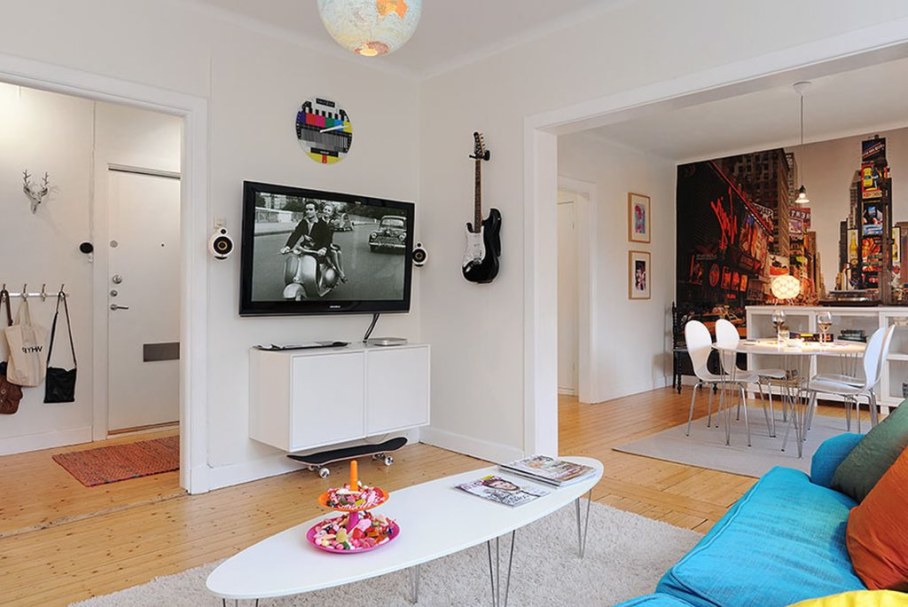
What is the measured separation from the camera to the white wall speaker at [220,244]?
11.2ft

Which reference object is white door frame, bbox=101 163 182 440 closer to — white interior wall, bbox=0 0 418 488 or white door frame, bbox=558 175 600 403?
white interior wall, bbox=0 0 418 488

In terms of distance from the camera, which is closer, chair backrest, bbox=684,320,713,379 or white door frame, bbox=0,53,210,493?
white door frame, bbox=0,53,210,493

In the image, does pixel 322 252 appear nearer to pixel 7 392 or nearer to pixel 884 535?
pixel 7 392

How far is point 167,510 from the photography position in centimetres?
316

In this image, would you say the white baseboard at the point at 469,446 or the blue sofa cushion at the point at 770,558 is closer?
the blue sofa cushion at the point at 770,558

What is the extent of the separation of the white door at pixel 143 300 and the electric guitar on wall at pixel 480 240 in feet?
8.15

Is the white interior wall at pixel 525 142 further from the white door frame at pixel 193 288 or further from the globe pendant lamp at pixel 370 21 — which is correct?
the globe pendant lamp at pixel 370 21

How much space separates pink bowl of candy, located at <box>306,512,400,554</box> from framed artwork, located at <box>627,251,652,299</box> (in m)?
5.26

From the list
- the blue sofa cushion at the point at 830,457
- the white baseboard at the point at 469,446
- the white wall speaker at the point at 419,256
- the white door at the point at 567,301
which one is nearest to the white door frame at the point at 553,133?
the white baseboard at the point at 469,446

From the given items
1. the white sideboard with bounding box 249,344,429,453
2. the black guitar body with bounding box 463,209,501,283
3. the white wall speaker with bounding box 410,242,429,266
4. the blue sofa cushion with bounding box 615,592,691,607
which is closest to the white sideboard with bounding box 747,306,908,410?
the black guitar body with bounding box 463,209,501,283

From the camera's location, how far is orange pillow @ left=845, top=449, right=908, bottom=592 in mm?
1461

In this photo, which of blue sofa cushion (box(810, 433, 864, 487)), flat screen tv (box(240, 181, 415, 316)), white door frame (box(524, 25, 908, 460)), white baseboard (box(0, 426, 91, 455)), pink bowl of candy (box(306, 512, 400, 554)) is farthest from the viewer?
white baseboard (box(0, 426, 91, 455))

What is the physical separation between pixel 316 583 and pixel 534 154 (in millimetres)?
2939

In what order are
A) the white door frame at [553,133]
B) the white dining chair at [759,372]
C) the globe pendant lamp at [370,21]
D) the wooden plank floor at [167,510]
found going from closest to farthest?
the globe pendant lamp at [370,21]
the wooden plank floor at [167,510]
the white door frame at [553,133]
the white dining chair at [759,372]
